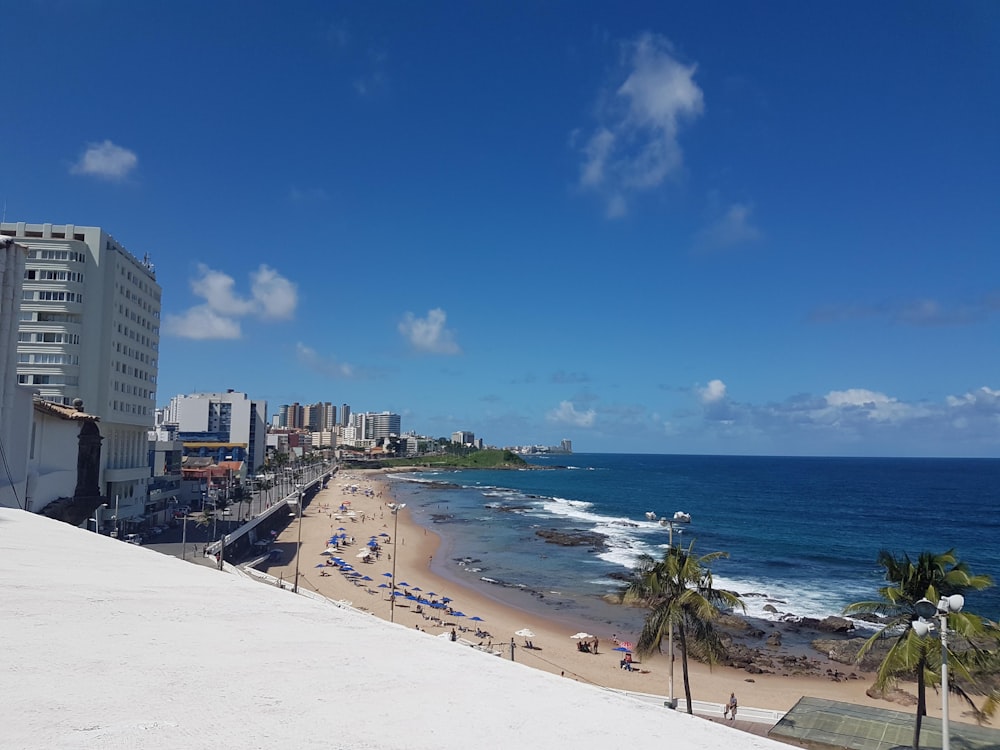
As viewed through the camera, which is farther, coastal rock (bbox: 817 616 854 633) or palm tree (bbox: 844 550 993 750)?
coastal rock (bbox: 817 616 854 633)

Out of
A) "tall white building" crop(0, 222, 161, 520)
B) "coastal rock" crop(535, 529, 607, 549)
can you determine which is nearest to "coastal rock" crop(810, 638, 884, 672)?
"coastal rock" crop(535, 529, 607, 549)

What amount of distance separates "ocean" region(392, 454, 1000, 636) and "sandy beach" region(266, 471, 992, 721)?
2.27 meters

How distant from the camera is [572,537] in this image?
2589 inches

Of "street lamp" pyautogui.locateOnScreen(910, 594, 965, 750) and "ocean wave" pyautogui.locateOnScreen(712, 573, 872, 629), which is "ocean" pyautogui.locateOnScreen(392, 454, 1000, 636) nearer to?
"ocean wave" pyautogui.locateOnScreen(712, 573, 872, 629)

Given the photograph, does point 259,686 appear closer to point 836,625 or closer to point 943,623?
point 943,623

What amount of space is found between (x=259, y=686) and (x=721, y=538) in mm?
68953

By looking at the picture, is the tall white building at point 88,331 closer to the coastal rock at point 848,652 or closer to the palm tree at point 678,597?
the palm tree at point 678,597

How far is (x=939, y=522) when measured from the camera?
263 ft

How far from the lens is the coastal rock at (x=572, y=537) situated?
206ft

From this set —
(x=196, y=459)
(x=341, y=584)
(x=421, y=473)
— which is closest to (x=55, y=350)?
(x=341, y=584)

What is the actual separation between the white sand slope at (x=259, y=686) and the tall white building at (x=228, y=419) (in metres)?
117

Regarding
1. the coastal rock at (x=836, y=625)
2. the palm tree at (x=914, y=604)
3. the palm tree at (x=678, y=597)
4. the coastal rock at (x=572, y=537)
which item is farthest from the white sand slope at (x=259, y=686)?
the coastal rock at (x=572, y=537)

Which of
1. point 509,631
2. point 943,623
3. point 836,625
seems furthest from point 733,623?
point 943,623

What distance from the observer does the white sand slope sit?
3504 millimetres
